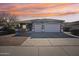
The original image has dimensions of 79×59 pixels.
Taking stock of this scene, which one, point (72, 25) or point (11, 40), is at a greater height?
point (72, 25)

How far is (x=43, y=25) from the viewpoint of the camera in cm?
456

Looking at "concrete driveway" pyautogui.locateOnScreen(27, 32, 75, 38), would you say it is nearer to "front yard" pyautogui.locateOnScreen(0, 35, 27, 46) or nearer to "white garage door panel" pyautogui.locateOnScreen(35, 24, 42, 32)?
"white garage door panel" pyautogui.locateOnScreen(35, 24, 42, 32)

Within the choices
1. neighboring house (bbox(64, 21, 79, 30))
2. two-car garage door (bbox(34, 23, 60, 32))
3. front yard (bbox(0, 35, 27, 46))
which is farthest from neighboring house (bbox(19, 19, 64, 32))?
front yard (bbox(0, 35, 27, 46))

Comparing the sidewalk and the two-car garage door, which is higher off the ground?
the two-car garage door

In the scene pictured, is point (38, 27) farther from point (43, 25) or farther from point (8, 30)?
point (8, 30)

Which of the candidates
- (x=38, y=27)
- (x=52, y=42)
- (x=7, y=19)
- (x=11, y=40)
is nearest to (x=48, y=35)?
(x=52, y=42)

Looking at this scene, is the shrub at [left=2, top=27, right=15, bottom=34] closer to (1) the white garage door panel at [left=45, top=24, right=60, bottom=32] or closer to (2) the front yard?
(2) the front yard

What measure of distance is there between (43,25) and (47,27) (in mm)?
98

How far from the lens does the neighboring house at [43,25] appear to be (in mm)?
4496

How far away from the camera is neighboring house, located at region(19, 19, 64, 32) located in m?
4.50

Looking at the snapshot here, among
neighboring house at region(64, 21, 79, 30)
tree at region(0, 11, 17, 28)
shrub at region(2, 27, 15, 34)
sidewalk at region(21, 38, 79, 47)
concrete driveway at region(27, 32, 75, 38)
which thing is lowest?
sidewalk at region(21, 38, 79, 47)

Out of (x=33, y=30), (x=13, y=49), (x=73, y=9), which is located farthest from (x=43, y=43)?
(x=73, y=9)

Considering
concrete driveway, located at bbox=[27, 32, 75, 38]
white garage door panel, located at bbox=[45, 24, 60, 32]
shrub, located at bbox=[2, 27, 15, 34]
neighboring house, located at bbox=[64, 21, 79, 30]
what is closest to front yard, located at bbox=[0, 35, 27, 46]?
shrub, located at bbox=[2, 27, 15, 34]

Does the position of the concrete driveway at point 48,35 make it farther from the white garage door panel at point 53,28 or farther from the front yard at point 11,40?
the front yard at point 11,40
